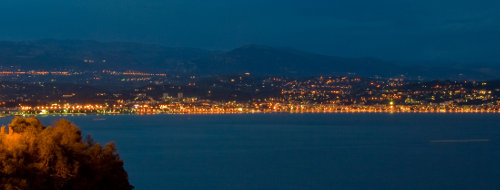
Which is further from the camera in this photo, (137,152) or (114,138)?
(114,138)

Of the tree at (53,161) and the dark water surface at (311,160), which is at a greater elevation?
the tree at (53,161)

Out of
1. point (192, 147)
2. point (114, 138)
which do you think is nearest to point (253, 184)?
point (192, 147)

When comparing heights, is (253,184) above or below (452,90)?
below

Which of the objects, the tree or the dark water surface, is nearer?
the tree

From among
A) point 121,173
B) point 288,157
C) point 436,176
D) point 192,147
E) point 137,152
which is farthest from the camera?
point 192,147

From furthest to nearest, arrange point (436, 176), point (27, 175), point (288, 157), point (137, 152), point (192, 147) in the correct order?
point (192, 147)
point (137, 152)
point (288, 157)
point (436, 176)
point (27, 175)

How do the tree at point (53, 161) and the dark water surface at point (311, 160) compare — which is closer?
the tree at point (53, 161)

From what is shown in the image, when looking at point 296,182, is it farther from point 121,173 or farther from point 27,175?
point 27,175

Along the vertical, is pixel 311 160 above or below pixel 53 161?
below

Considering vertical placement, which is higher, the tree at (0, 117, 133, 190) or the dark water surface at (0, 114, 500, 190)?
the tree at (0, 117, 133, 190)

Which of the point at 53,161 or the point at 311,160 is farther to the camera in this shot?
the point at 311,160

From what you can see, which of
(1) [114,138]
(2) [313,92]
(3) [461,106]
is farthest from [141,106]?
(1) [114,138]
